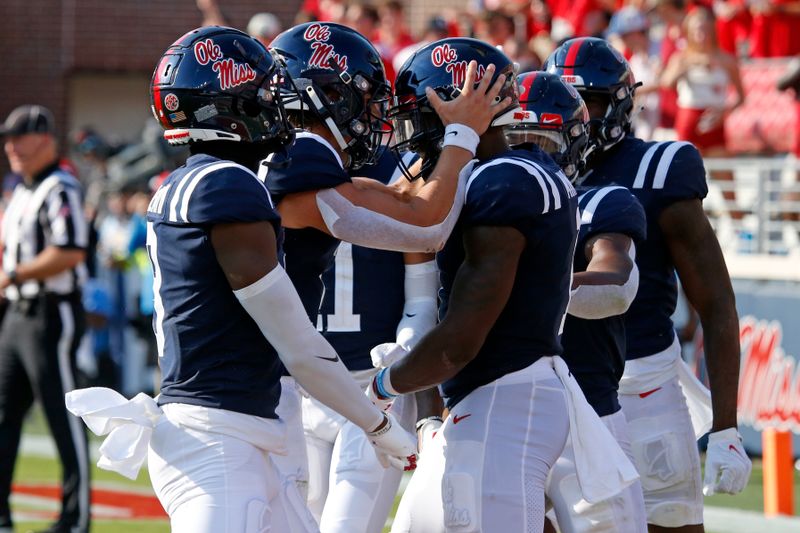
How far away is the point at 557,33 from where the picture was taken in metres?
11.8

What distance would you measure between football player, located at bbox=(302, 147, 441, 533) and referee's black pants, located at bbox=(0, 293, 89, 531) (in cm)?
286

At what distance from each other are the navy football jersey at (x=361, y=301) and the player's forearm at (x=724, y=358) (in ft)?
3.36

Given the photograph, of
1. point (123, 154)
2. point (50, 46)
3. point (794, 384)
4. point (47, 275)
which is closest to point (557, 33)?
point (794, 384)

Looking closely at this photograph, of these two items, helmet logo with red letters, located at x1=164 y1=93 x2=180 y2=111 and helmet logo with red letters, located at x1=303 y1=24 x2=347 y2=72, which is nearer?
helmet logo with red letters, located at x1=164 y1=93 x2=180 y2=111

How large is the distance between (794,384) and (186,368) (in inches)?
239

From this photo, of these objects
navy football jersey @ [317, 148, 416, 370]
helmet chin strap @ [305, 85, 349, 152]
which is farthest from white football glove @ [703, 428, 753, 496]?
helmet chin strap @ [305, 85, 349, 152]

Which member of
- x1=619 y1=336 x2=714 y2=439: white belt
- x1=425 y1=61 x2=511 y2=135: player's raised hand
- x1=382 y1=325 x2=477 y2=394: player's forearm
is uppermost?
x1=425 y1=61 x2=511 y2=135: player's raised hand

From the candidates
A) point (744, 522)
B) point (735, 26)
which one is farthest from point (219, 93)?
point (735, 26)

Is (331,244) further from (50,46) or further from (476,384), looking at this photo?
(50,46)

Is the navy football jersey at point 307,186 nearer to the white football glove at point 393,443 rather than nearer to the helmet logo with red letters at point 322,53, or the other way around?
the helmet logo with red letters at point 322,53

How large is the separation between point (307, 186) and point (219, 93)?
36cm

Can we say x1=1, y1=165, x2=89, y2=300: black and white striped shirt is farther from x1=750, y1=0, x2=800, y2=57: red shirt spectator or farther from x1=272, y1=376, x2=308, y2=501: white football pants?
x1=750, y1=0, x2=800, y2=57: red shirt spectator

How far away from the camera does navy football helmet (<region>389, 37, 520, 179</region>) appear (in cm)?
363

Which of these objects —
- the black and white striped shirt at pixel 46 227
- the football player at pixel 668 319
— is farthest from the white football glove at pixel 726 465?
the black and white striped shirt at pixel 46 227
